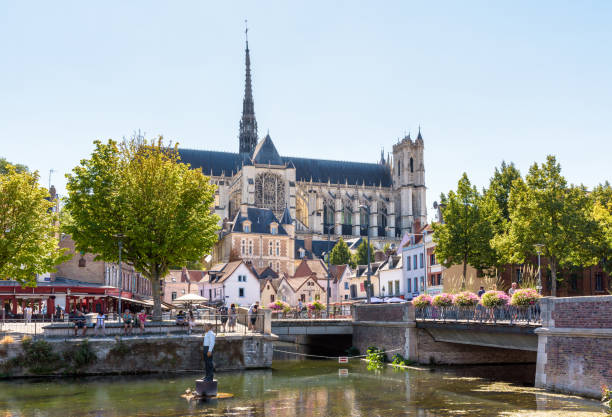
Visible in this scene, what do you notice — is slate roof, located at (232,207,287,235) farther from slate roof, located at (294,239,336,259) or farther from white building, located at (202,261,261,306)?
white building, located at (202,261,261,306)

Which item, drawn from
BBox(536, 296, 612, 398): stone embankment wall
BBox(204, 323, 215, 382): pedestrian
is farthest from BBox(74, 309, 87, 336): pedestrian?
BBox(536, 296, 612, 398): stone embankment wall

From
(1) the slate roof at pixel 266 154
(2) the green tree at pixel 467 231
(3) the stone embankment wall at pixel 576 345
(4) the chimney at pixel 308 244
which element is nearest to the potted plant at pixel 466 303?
(3) the stone embankment wall at pixel 576 345

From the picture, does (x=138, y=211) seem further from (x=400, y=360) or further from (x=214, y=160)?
(x=214, y=160)

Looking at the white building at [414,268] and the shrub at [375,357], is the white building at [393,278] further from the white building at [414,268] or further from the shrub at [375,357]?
the shrub at [375,357]

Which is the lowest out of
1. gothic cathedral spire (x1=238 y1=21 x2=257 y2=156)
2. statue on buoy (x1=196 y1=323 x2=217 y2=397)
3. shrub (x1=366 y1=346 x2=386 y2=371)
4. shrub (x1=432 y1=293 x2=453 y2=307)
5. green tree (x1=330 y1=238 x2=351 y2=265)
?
shrub (x1=366 y1=346 x2=386 y2=371)

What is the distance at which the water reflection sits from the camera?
21.9m

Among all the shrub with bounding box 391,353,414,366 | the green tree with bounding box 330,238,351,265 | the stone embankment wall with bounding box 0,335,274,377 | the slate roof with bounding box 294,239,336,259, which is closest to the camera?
the stone embankment wall with bounding box 0,335,274,377

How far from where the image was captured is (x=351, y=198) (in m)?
149

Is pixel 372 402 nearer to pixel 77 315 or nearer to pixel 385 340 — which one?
pixel 385 340

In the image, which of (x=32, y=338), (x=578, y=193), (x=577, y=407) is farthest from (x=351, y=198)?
(x=577, y=407)

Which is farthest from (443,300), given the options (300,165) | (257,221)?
(300,165)

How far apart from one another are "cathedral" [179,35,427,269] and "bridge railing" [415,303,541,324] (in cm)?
9081

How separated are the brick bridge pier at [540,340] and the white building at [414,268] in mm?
19956

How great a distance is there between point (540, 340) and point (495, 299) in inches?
166
